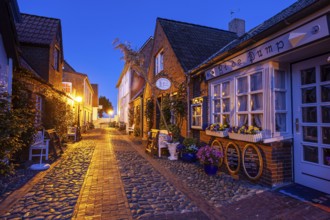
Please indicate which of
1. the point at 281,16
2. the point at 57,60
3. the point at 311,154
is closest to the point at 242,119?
the point at 311,154

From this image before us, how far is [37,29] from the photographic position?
10500 mm

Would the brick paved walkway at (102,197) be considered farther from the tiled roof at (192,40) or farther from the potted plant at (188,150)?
the tiled roof at (192,40)

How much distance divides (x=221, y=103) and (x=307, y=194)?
2833 mm

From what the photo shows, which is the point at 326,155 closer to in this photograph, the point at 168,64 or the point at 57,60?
the point at 168,64

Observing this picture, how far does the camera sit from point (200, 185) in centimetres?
437

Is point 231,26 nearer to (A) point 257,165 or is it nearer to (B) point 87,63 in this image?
(A) point 257,165

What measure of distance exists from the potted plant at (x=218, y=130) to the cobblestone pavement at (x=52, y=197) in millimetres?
3414

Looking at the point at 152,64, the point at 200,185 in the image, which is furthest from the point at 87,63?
the point at 200,185

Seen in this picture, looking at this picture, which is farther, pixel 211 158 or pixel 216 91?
pixel 216 91

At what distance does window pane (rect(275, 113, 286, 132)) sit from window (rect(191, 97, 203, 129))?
2.65m

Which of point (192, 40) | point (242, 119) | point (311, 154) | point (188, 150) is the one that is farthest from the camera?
point (192, 40)

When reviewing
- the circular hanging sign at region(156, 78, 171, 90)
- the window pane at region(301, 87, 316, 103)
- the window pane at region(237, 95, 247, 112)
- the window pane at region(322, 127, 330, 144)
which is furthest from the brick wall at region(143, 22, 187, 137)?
the window pane at region(322, 127, 330, 144)

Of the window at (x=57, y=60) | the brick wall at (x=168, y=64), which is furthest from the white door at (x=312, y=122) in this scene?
the window at (x=57, y=60)

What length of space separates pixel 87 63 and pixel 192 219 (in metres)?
144
